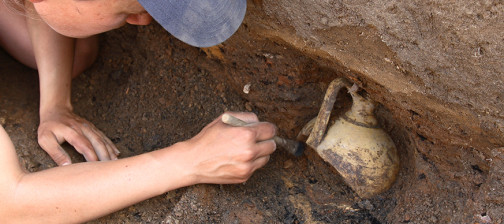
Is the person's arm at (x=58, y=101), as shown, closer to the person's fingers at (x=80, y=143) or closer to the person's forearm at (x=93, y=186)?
the person's fingers at (x=80, y=143)

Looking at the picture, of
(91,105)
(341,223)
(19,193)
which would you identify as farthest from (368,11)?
(91,105)

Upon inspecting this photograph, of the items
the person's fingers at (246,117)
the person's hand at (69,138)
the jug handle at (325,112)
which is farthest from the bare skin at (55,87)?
the jug handle at (325,112)

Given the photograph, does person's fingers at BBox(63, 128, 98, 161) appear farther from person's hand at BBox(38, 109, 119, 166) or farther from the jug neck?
the jug neck

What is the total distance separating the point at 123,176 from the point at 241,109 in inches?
23.2

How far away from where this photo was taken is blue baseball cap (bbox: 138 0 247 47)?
107cm

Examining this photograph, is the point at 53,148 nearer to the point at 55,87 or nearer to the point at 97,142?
the point at 97,142

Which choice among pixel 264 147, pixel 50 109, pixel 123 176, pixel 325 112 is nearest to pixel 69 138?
pixel 50 109

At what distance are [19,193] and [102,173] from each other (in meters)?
0.21

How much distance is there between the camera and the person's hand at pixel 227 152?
4.39ft

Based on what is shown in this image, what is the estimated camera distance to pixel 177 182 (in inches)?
53.4

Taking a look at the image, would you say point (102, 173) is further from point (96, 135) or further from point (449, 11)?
point (449, 11)

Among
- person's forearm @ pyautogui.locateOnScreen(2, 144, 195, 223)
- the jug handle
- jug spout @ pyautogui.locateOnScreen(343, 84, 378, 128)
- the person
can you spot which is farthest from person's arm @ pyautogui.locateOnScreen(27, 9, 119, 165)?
jug spout @ pyautogui.locateOnScreen(343, 84, 378, 128)

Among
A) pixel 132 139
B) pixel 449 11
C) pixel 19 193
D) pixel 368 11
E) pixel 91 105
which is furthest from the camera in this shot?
pixel 91 105

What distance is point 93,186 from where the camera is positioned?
4.29 feet
